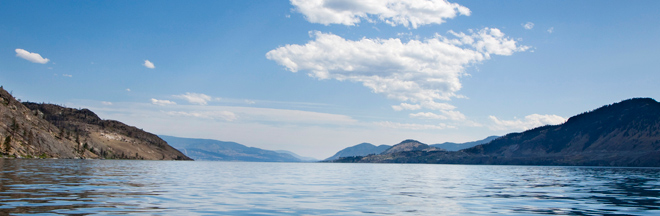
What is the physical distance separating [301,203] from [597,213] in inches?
759

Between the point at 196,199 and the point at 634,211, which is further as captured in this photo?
the point at 196,199

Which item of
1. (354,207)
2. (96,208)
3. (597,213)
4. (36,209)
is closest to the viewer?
(36,209)

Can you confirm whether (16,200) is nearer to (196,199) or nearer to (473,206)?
(196,199)

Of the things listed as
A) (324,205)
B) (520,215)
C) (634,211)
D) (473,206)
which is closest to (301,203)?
(324,205)

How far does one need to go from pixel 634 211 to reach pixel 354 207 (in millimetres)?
18129

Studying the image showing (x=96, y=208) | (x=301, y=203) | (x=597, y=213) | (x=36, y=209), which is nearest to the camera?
(x=36, y=209)

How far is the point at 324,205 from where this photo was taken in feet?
101

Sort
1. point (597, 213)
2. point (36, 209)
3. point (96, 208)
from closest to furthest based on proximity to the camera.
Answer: point (36, 209)
point (96, 208)
point (597, 213)

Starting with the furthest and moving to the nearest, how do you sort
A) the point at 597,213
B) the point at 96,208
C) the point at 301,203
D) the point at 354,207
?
the point at 301,203
the point at 354,207
the point at 597,213
the point at 96,208

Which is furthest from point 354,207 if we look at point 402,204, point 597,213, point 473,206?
point 597,213

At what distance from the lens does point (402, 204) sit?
1262 inches

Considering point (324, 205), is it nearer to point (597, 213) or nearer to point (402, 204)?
point (402, 204)

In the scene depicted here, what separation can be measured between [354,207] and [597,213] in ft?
49.7

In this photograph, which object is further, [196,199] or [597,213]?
[196,199]
